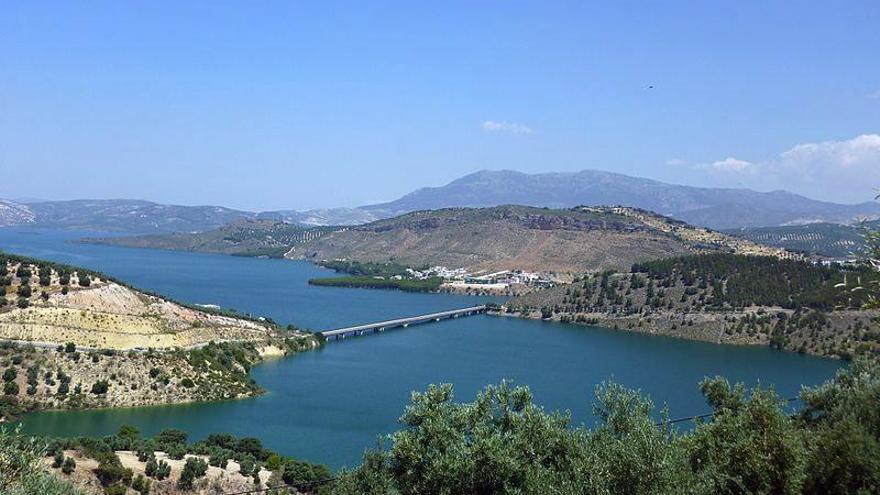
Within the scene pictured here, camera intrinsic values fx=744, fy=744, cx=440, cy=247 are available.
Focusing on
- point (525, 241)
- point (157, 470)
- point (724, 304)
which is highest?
point (525, 241)

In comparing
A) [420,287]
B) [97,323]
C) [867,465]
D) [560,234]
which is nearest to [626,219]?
[560,234]

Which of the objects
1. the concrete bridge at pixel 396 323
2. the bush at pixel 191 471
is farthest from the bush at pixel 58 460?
the concrete bridge at pixel 396 323

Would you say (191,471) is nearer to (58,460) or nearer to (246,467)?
(246,467)

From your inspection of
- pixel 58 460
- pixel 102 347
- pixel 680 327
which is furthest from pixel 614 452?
pixel 680 327

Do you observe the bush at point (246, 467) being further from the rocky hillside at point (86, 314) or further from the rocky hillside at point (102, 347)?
the rocky hillside at point (86, 314)

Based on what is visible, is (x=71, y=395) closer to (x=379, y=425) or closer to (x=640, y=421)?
(x=379, y=425)

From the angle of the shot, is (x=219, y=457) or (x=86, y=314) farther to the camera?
(x=86, y=314)
